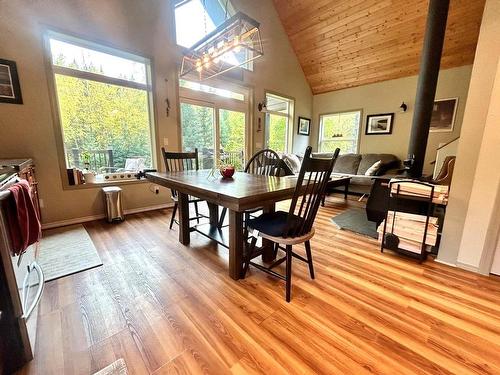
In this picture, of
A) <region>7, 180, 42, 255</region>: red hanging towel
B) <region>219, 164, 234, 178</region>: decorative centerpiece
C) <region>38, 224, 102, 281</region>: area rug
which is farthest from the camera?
<region>219, 164, 234, 178</region>: decorative centerpiece

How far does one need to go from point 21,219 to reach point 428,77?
4017 millimetres

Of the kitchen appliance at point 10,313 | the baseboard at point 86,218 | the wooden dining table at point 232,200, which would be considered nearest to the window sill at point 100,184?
the baseboard at point 86,218

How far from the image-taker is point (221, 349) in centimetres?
118

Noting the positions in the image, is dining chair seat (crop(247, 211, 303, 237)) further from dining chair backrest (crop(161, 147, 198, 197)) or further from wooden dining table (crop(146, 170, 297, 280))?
dining chair backrest (crop(161, 147, 198, 197))

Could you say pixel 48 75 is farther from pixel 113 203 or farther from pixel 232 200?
pixel 232 200

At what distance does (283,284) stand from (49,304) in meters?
1.66

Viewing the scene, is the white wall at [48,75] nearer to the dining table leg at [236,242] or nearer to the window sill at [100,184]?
the window sill at [100,184]

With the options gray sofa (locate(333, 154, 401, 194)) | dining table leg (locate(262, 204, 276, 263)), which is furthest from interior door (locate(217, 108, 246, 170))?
dining table leg (locate(262, 204, 276, 263))

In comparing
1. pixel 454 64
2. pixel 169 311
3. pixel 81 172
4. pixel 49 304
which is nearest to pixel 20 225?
pixel 49 304

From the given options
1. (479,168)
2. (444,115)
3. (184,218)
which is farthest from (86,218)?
(444,115)

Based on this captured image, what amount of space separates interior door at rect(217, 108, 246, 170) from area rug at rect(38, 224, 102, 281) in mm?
2731

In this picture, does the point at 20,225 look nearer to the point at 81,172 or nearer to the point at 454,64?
the point at 81,172

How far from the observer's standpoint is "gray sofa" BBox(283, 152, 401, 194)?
4.46 meters

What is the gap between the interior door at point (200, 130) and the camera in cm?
391
